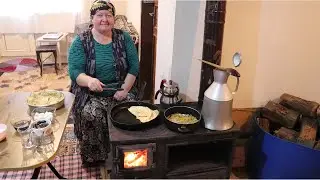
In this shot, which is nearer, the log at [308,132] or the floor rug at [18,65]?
the log at [308,132]

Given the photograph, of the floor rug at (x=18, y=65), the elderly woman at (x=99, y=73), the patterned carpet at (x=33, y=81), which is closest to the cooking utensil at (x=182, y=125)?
the elderly woman at (x=99, y=73)

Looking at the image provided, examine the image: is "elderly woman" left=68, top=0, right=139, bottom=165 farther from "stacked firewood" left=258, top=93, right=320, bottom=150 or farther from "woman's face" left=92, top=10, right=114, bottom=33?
"stacked firewood" left=258, top=93, right=320, bottom=150

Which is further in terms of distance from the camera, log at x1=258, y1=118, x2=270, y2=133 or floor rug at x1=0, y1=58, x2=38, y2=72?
floor rug at x1=0, y1=58, x2=38, y2=72

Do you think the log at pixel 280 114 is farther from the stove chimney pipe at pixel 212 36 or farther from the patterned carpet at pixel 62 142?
the patterned carpet at pixel 62 142

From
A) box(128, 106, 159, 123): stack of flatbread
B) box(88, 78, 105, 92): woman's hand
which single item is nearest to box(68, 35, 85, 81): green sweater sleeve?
box(88, 78, 105, 92): woman's hand

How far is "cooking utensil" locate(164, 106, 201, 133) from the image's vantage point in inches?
61.1

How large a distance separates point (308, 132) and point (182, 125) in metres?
0.84

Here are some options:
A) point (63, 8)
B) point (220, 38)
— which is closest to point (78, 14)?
point (63, 8)

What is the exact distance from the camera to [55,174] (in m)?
2.06

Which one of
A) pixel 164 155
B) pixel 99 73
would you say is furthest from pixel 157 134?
pixel 99 73

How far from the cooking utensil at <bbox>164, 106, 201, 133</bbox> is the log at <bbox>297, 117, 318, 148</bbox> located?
66 cm

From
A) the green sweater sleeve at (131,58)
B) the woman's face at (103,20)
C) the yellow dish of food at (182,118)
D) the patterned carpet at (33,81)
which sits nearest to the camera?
the yellow dish of food at (182,118)

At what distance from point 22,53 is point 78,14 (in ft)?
3.57

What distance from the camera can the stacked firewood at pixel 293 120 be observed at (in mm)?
1838
